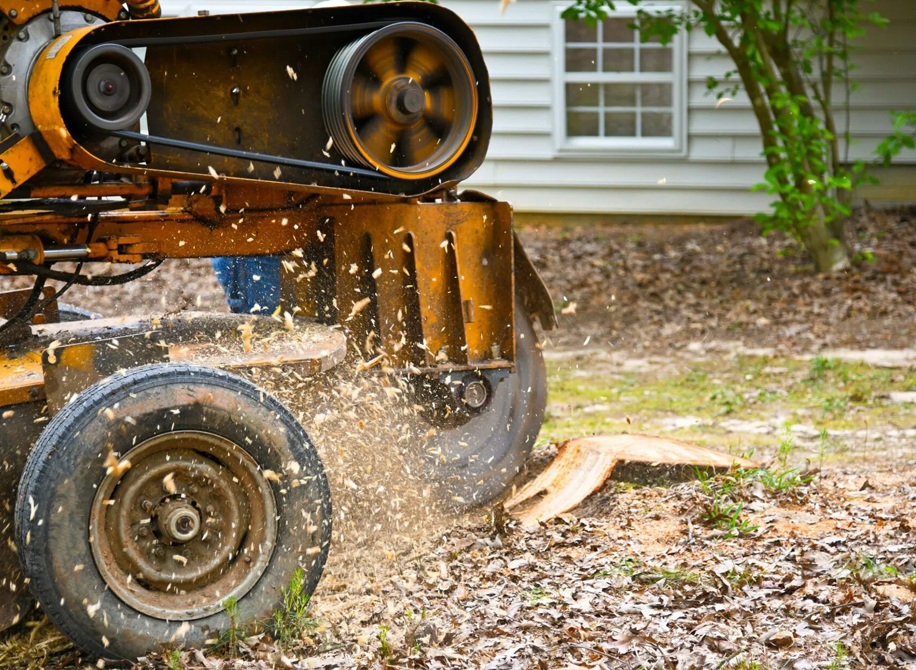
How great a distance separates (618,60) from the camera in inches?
514

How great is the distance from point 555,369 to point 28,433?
517cm

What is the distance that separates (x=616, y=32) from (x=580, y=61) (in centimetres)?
57

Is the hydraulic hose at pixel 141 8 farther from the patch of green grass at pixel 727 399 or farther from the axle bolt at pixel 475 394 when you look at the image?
the patch of green grass at pixel 727 399

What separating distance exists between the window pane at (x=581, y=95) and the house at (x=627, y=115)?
0.01 m

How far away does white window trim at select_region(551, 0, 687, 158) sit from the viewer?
12477 millimetres

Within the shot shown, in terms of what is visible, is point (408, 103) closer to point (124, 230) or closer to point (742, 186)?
point (124, 230)

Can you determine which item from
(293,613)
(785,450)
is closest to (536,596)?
(293,613)

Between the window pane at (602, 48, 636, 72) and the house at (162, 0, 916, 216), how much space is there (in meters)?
0.01

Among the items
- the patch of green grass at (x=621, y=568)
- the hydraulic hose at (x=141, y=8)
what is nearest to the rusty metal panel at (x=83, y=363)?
the hydraulic hose at (x=141, y=8)

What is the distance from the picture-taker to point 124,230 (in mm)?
4367

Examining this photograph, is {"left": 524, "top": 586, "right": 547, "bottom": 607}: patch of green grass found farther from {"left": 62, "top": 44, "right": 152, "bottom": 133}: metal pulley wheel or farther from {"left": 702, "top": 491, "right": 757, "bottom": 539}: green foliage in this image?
{"left": 62, "top": 44, "right": 152, "bottom": 133}: metal pulley wheel

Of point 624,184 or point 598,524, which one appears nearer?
point 598,524

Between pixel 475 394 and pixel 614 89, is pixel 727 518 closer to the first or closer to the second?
pixel 475 394

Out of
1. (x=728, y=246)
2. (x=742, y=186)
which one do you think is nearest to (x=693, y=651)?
(x=728, y=246)
